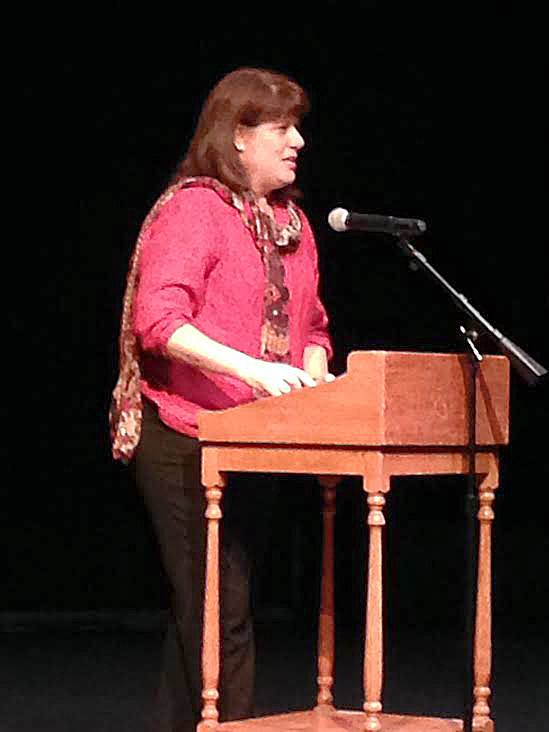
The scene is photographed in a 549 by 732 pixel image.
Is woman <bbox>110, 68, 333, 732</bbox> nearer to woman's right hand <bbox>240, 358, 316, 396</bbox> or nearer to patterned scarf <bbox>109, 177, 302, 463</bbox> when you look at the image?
patterned scarf <bbox>109, 177, 302, 463</bbox>

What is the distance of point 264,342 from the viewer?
3.44 m

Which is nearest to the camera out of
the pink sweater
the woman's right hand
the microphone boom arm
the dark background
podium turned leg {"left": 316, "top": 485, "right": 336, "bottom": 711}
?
the microphone boom arm

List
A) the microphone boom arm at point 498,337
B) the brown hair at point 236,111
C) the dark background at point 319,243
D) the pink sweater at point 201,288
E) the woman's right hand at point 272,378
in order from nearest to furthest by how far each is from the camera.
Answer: the microphone boom arm at point 498,337 < the woman's right hand at point 272,378 < the pink sweater at point 201,288 < the brown hair at point 236,111 < the dark background at point 319,243

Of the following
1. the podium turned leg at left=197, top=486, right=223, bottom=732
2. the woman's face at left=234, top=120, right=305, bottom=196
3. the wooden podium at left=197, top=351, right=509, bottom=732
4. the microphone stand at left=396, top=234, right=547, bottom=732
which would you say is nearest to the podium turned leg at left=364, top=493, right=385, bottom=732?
the wooden podium at left=197, top=351, right=509, bottom=732

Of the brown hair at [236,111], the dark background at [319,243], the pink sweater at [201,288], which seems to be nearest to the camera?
the pink sweater at [201,288]

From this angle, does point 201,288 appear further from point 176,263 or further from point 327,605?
point 327,605

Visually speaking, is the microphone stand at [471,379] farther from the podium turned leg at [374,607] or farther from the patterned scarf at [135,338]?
the patterned scarf at [135,338]

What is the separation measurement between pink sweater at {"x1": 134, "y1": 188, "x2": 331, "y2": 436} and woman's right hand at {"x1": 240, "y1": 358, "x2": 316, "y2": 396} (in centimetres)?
15

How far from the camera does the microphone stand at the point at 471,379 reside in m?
3.14

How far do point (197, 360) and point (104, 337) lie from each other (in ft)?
9.77

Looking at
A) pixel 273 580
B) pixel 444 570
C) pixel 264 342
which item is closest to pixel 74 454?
pixel 273 580

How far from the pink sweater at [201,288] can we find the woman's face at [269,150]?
104 mm

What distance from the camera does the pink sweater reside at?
3.34m

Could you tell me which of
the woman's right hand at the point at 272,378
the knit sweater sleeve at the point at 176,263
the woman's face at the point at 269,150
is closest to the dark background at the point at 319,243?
the woman's face at the point at 269,150
